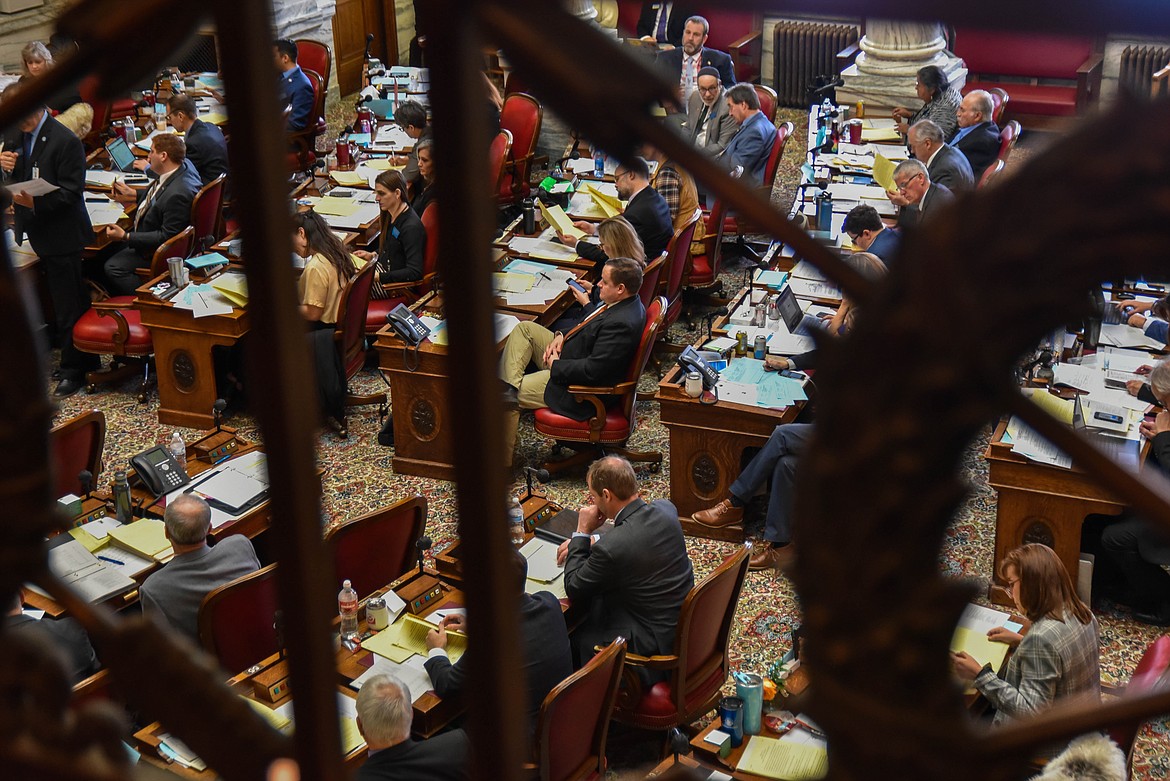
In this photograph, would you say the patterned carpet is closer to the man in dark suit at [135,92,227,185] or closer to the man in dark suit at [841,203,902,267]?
the man in dark suit at [841,203,902,267]

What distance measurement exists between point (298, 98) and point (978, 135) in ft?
18.7

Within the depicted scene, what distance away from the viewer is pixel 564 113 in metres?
0.56

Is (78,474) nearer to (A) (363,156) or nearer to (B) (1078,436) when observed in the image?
(A) (363,156)

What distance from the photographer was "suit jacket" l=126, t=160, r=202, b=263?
841cm

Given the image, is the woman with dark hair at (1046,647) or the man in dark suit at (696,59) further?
the man in dark suit at (696,59)

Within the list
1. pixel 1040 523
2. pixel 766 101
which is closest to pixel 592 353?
pixel 1040 523

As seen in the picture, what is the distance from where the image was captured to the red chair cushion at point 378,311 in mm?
8266

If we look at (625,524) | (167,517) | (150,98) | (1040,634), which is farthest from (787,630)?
(150,98)

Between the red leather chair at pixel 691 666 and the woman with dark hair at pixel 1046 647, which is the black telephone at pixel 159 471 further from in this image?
the woman with dark hair at pixel 1046 647

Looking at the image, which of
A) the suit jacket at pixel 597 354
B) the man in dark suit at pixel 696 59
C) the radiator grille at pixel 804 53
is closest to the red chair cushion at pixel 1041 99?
the radiator grille at pixel 804 53

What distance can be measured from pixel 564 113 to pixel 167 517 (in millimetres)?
4922

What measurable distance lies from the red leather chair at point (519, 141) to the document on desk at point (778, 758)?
655 centimetres

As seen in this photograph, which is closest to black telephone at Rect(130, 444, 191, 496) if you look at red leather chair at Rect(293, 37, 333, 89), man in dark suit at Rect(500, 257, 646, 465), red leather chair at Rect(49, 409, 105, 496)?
red leather chair at Rect(49, 409, 105, 496)

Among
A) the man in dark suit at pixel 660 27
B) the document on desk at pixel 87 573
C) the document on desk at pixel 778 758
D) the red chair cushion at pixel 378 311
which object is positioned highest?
the man in dark suit at pixel 660 27
